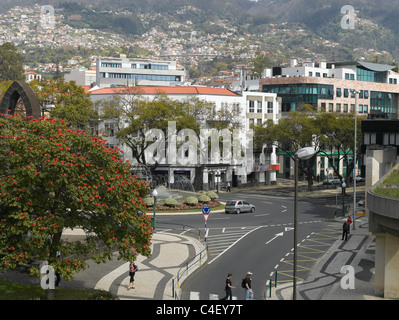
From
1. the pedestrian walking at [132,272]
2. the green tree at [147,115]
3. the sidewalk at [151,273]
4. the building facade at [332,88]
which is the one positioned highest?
the building facade at [332,88]

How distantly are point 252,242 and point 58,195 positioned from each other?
68.4 ft

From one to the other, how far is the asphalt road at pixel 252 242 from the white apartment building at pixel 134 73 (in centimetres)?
6663

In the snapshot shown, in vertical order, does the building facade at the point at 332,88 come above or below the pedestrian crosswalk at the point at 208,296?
above

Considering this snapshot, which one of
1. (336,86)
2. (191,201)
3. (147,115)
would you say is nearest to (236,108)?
(147,115)

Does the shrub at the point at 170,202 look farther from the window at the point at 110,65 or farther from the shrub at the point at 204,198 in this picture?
the window at the point at 110,65

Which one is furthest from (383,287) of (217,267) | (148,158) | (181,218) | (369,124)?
(148,158)

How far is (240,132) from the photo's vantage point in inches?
3568

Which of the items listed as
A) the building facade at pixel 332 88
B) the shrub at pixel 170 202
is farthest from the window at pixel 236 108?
the shrub at pixel 170 202

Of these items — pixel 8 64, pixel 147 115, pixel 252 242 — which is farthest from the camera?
pixel 8 64

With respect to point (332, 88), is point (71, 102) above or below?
below

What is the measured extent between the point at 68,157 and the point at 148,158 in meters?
55.5

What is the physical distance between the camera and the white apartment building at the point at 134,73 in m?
130

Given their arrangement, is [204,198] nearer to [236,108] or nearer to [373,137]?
[373,137]

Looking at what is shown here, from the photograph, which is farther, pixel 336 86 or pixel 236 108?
pixel 336 86
